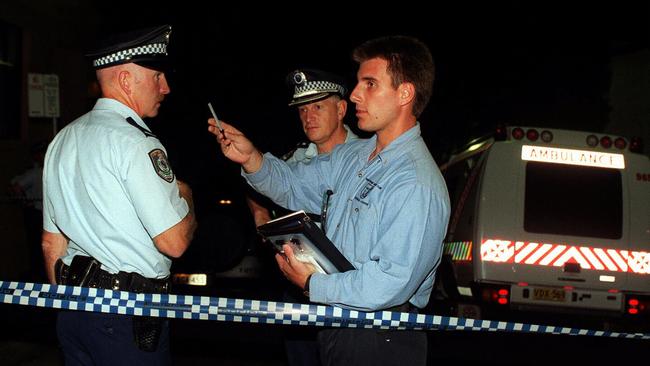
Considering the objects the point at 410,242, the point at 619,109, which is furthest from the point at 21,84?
the point at 619,109

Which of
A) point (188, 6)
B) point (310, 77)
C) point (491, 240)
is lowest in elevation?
point (491, 240)

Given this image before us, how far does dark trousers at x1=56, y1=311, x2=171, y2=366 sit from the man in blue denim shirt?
2.36 ft

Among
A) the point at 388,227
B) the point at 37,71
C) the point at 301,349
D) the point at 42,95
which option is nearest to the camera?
the point at 388,227

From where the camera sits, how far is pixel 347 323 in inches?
127

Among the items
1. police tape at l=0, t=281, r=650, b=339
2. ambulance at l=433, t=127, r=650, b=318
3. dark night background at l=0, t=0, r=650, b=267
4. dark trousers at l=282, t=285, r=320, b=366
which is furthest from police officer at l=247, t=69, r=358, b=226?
dark night background at l=0, t=0, r=650, b=267

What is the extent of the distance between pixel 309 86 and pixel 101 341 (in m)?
2.81

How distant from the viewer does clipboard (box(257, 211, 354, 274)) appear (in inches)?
117

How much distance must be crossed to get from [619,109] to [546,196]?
1384 cm

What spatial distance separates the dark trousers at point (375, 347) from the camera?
3164 mm

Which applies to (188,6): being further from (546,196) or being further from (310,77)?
(310,77)

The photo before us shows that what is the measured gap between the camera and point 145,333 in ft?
10.2

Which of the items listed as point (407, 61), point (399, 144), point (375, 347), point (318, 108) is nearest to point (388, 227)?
point (399, 144)

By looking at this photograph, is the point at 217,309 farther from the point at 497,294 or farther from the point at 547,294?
the point at 547,294

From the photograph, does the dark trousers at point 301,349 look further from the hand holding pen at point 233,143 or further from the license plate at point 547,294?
the license plate at point 547,294
